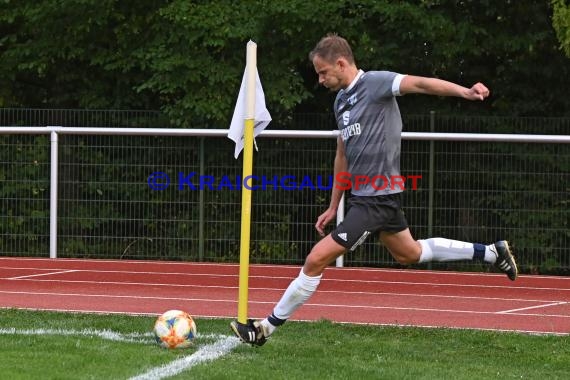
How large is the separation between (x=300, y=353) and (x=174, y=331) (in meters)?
0.87

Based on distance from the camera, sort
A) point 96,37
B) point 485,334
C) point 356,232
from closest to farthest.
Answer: point 356,232
point 485,334
point 96,37

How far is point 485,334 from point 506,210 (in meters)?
6.17

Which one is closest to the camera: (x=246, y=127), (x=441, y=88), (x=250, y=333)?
(x=441, y=88)

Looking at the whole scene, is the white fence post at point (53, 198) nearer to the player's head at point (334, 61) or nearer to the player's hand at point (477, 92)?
the player's head at point (334, 61)

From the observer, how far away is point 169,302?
1041cm

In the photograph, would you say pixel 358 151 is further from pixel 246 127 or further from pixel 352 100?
pixel 246 127

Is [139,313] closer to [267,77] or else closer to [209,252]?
[209,252]

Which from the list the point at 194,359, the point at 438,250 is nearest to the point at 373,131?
the point at 438,250

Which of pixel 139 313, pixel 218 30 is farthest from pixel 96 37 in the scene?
pixel 139 313

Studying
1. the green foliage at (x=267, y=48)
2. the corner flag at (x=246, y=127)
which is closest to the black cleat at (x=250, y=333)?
the corner flag at (x=246, y=127)

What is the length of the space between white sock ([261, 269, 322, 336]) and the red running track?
7.21ft

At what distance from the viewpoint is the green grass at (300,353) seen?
646 centimetres

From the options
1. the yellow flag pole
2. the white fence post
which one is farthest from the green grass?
the white fence post

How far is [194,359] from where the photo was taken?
6836 millimetres
